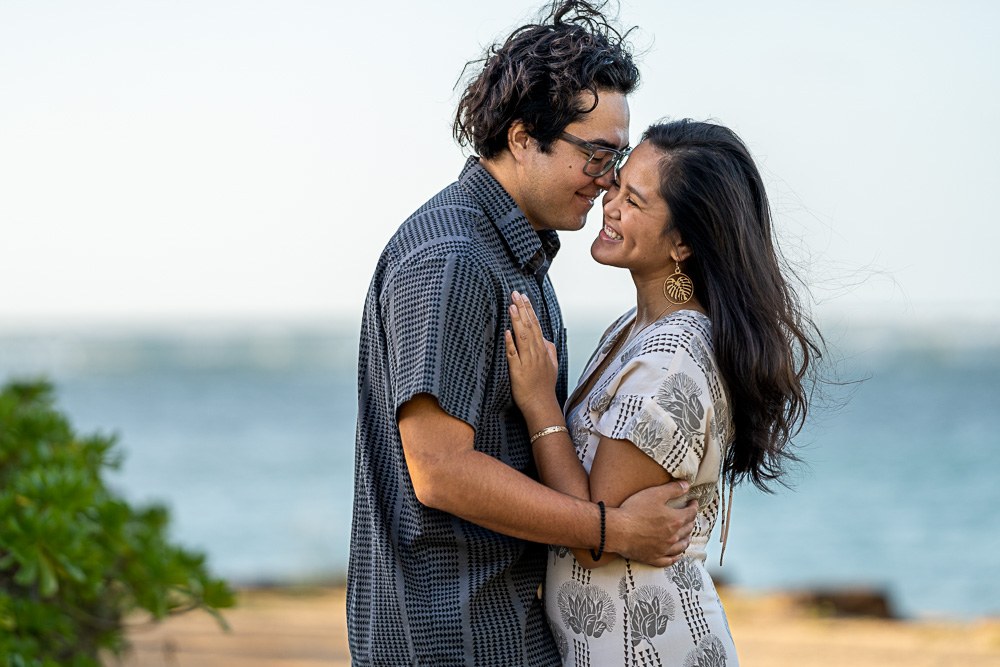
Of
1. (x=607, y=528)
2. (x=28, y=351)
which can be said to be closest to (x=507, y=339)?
(x=607, y=528)

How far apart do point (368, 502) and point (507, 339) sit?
45 cm

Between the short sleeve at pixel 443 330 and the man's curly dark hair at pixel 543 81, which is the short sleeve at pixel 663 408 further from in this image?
the man's curly dark hair at pixel 543 81

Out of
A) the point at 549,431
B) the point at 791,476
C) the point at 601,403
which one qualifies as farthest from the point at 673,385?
the point at 791,476

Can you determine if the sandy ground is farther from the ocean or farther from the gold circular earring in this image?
the gold circular earring

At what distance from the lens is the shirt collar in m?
2.34

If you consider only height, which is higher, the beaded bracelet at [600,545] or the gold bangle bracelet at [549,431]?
the gold bangle bracelet at [549,431]

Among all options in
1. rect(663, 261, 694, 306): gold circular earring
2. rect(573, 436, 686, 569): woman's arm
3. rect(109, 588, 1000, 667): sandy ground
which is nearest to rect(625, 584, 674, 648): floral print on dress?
rect(573, 436, 686, 569): woman's arm

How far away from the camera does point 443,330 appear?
2.09 m

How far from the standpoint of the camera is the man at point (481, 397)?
6.87 feet

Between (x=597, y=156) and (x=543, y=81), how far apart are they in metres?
0.20

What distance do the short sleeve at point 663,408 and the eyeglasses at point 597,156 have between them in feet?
1.34

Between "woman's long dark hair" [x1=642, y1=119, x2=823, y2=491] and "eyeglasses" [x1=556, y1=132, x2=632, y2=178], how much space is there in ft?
0.24

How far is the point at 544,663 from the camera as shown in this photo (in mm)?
2293

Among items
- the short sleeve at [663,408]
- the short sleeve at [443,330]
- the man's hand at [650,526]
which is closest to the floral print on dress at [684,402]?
the short sleeve at [663,408]
